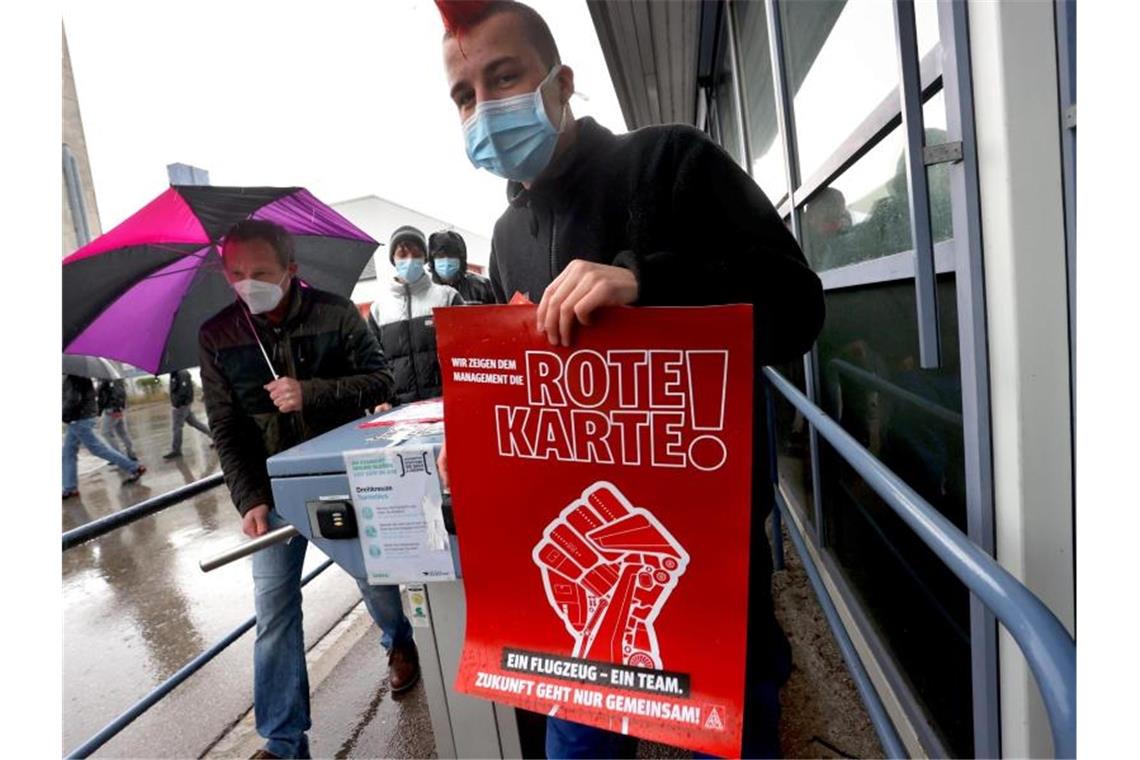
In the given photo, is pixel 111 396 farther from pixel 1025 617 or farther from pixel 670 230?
pixel 1025 617

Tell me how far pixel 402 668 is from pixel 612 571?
194 centimetres

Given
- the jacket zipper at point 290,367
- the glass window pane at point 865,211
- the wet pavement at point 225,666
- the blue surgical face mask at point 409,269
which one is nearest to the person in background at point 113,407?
the wet pavement at point 225,666

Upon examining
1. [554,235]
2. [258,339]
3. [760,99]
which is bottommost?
[258,339]

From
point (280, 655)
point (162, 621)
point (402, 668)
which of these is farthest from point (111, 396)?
point (280, 655)

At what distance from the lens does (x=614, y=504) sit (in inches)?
33.0

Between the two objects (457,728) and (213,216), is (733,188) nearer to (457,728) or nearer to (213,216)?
(457,728)

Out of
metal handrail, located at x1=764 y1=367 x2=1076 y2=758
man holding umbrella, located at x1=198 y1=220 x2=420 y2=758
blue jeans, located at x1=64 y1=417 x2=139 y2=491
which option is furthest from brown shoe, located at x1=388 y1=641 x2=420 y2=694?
blue jeans, located at x1=64 y1=417 x2=139 y2=491

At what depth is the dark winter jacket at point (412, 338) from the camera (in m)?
3.47

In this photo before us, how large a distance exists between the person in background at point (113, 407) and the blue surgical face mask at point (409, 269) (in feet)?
18.1

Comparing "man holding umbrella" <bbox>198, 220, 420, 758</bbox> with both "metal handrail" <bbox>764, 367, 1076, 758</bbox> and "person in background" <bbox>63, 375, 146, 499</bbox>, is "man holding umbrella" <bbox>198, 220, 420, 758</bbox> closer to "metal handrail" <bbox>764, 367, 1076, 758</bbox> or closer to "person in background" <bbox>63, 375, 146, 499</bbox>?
"metal handrail" <bbox>764, 367, 1076, 758</bbox>

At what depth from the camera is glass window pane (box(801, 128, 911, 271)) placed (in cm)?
142
